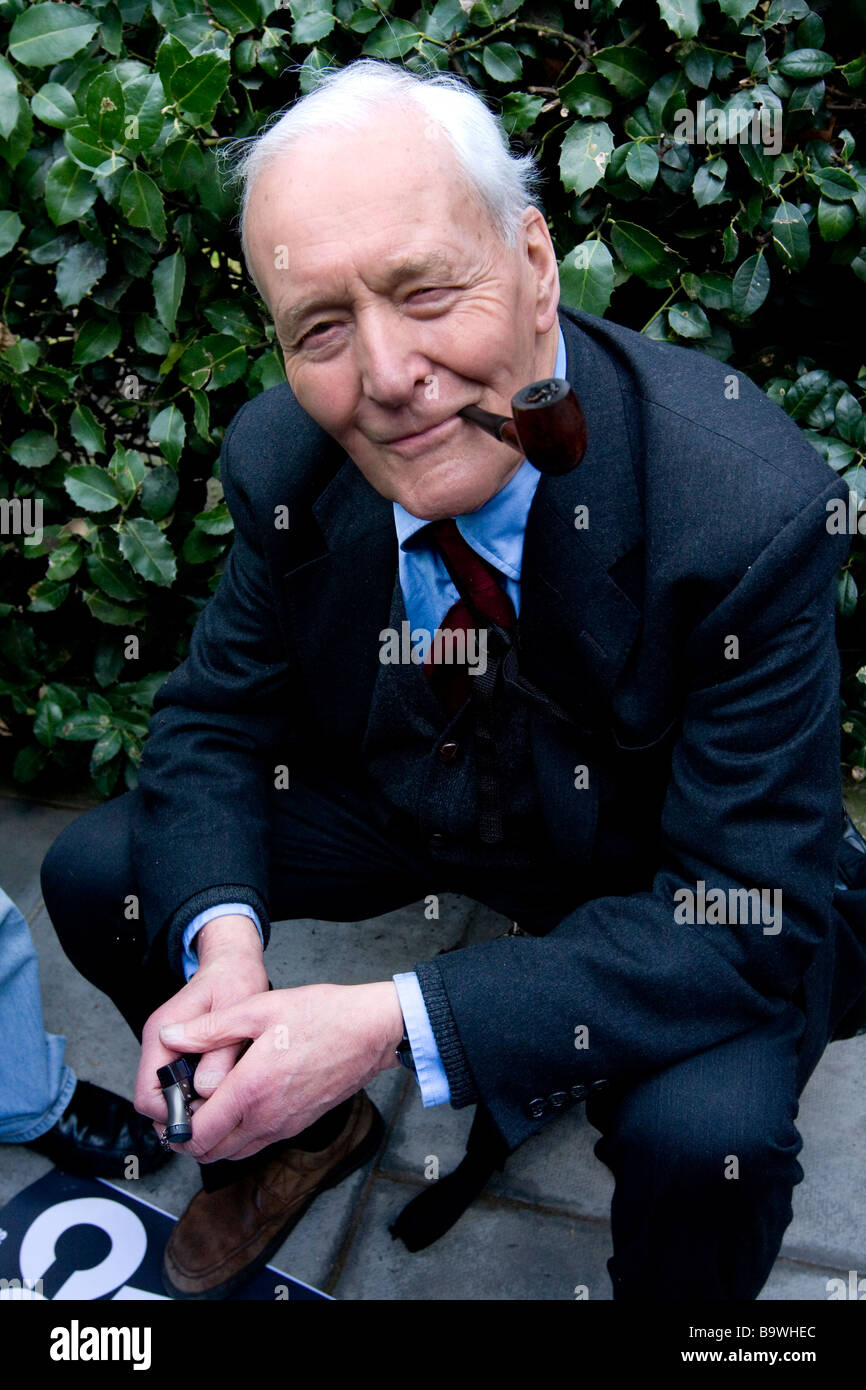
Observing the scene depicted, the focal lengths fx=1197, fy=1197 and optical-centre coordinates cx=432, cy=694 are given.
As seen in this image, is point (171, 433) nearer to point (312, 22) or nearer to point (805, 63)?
point (312, 22)

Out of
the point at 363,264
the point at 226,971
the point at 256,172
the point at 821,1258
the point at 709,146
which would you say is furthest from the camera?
the point at 709,146

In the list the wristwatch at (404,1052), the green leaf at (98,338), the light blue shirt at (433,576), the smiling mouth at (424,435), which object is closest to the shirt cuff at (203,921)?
the light blue shirt at (433,576)

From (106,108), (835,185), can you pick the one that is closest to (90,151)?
(106,108)

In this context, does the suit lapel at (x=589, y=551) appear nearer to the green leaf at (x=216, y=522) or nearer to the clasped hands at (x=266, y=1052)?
the clasped hands at (x=266, y=1052)

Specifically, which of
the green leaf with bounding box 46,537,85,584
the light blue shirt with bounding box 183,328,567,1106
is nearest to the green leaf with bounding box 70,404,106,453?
the green leaf with bounding box 46,537,85,584

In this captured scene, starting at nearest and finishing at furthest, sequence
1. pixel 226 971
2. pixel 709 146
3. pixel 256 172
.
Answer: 1. pixel 256 172
2. pixel 226 971
3. pixel 709 146

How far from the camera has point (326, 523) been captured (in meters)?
1.79

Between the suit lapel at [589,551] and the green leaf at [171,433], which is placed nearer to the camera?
the suit lapel at [589,551]

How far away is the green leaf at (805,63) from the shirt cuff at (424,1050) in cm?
164

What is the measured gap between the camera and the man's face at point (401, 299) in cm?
139

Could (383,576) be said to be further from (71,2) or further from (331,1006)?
(71,2)

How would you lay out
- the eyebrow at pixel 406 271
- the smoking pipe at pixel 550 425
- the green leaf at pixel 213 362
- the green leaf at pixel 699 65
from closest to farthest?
the smoking pipe at pixel 550 425
the eyebrow at pixel 406 271
the green leaf at pixel 699 65
the green leaf at pixel 213 362

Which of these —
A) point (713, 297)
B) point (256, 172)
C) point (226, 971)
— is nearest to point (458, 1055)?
point (226, 971)

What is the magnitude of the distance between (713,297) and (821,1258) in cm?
168
